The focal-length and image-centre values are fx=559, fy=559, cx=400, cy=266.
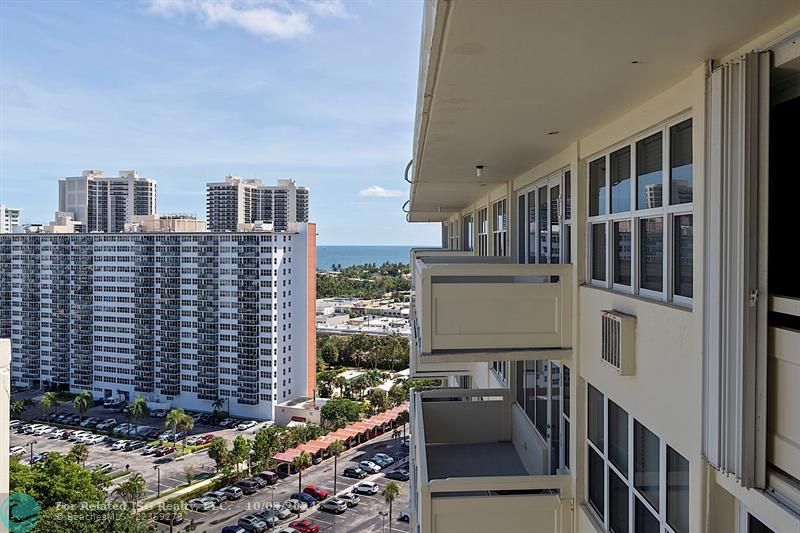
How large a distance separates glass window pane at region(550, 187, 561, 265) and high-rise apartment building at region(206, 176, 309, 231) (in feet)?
198

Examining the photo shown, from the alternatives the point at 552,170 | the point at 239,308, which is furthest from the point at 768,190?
the point at 239,308

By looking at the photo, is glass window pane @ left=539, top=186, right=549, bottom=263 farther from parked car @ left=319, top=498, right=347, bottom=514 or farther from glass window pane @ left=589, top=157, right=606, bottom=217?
parked car @ left=319, top=498, right=347, bottom=514

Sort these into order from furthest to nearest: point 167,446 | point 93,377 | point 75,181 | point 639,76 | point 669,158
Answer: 1. point 75,181
2. point 93,377
3. point 167,446
4. point 669,158
5. point 639,76

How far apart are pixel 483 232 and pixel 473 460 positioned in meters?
4.53

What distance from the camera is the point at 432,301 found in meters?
3.84

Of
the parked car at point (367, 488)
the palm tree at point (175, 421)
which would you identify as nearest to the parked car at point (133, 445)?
the palm tree at point (175, 421)

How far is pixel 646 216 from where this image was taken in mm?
3139

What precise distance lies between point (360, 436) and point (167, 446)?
44.1ft

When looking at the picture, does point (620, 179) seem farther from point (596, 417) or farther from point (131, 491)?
point (131, 491)

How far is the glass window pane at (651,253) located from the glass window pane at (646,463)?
32.0 inches

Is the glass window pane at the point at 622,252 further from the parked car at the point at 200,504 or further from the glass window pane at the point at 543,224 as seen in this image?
the parked car at the point at 200,504

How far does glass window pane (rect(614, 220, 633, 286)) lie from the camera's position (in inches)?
134

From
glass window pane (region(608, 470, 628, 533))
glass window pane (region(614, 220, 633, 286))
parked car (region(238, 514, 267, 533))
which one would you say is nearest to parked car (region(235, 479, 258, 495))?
parked car (region(238, 514, 267, 533))

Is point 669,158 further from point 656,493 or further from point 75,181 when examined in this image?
point 75,181
